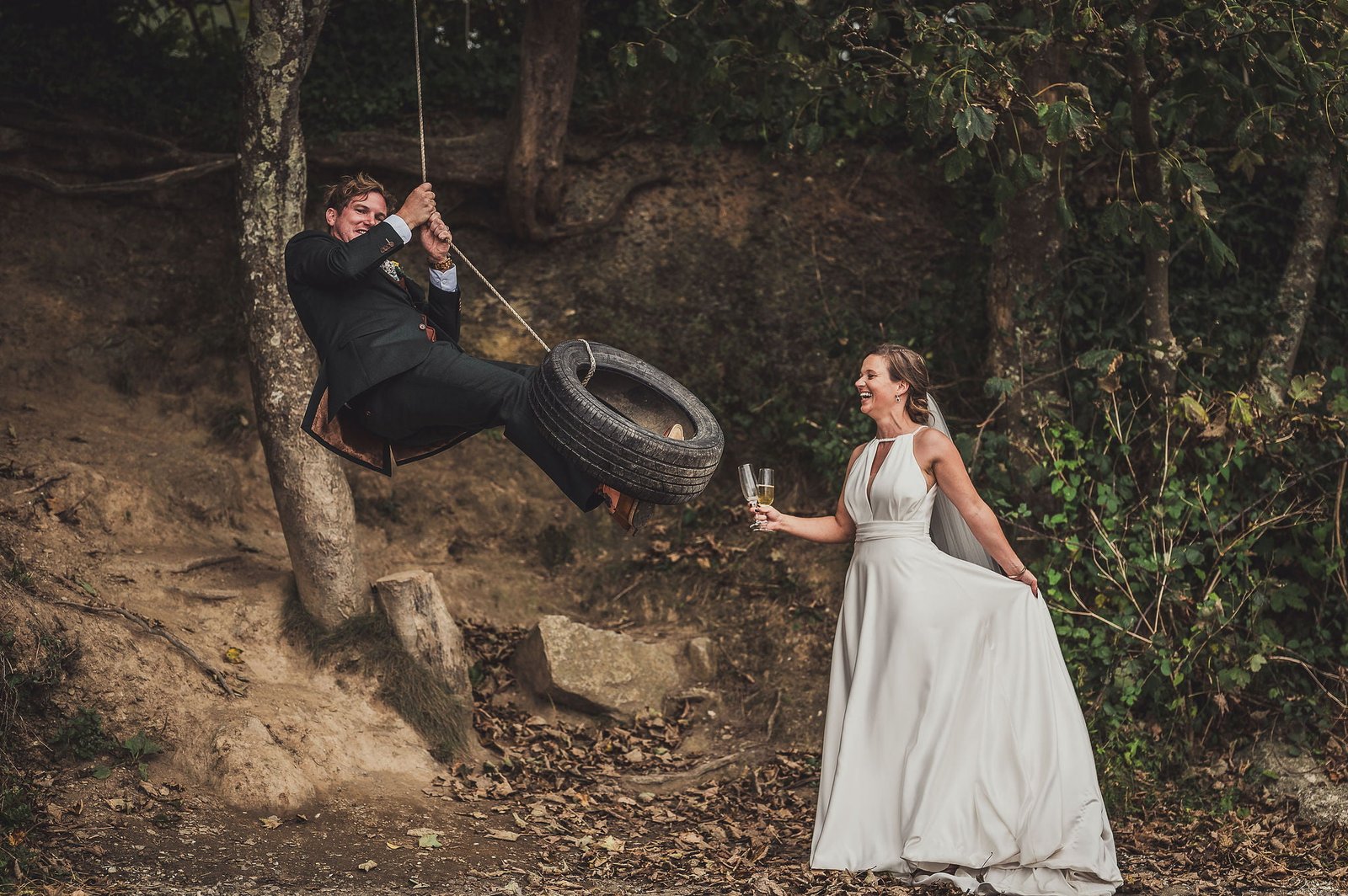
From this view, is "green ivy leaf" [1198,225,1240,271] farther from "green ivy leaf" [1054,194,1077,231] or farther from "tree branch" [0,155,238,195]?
"tree branch" [0,155,238,195]

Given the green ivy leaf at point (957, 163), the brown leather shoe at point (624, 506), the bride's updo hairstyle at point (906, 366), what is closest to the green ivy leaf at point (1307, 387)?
the green ivy leaf at point (957, 163)

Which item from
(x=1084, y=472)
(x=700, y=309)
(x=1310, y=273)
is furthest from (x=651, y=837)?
(x=1310, y=273)

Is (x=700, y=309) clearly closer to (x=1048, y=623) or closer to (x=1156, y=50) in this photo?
(x=1156, y=50)

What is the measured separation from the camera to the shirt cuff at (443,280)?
17.4ft

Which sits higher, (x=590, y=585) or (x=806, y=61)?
(x=806, y=61)

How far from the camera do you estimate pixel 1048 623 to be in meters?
5.29

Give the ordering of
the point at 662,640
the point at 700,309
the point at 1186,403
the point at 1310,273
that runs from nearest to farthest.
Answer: the point at 1186,403 < the point at 1310,273 < the point at 662,640 < the point at 700,309

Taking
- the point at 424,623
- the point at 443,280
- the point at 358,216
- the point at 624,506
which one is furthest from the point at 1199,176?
the point at 424,623

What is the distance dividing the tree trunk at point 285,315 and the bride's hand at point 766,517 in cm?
318

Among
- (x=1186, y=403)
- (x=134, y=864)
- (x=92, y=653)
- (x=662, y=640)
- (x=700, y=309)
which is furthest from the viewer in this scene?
(x=700, y=309)

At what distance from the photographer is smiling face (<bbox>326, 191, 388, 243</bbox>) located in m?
5.21

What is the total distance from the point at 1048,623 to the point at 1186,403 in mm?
2558

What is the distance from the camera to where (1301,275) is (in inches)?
308

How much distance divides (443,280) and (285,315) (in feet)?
7.01
